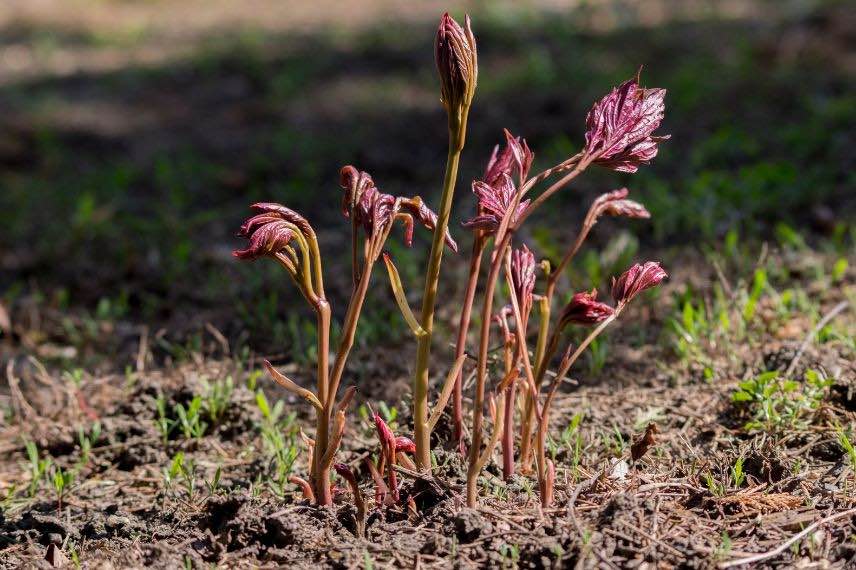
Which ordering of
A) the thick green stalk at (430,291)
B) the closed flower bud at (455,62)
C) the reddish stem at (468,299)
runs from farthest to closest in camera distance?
the reddish stem at (468,299)
the thick green stalk at (430,291)
the closed flower bud at (455,62)

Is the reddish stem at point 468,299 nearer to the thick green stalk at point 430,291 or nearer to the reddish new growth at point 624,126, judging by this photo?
the thick green stalk at point 430,291

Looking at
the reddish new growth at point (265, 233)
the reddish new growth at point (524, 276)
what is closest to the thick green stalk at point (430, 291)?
the reddish new growth at point (524, 276)

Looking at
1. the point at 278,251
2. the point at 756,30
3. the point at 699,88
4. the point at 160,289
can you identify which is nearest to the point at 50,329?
the point at 160,289

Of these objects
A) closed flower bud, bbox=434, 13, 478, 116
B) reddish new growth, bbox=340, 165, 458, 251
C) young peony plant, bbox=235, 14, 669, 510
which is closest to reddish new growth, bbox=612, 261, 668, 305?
young peony plant, bbox=235, 14, 669, 510

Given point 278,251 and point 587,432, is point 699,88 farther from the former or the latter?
point 278,251

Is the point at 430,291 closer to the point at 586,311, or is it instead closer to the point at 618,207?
the point at 586,311
